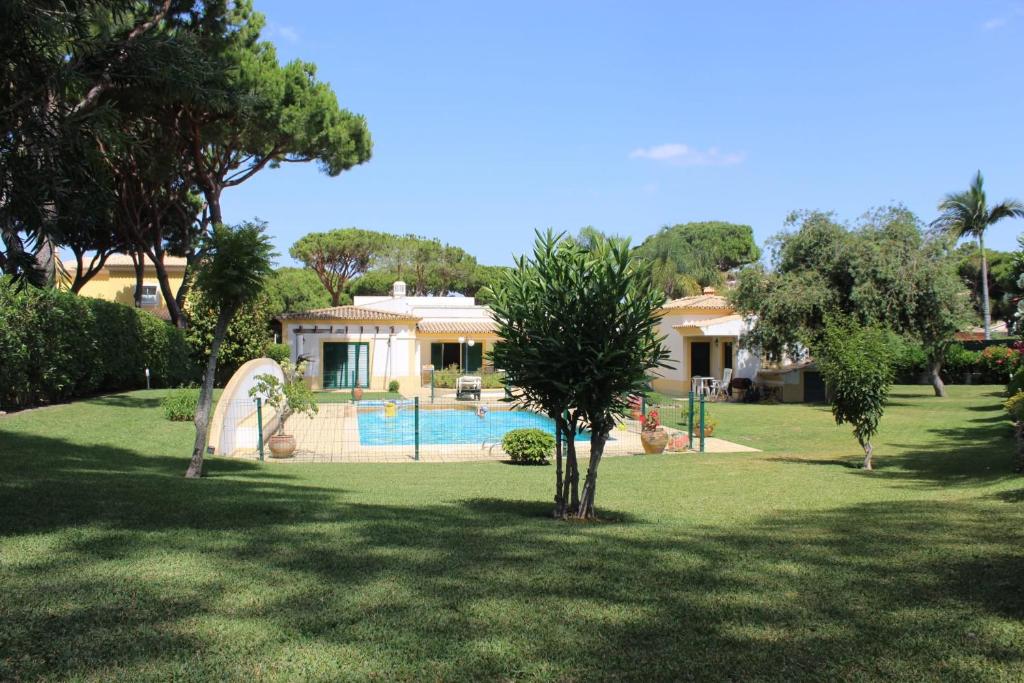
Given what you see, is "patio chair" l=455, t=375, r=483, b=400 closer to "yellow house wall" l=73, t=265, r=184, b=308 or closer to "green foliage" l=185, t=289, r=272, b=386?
"green foliage" l=185, t=289, r=272, b=386

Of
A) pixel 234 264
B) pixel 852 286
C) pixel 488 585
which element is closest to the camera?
pixel 488 585

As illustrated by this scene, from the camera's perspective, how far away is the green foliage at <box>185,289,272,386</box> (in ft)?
103

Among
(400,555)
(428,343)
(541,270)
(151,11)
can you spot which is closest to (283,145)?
(151,11)

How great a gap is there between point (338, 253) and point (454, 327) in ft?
56.0

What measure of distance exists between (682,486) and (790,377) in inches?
846

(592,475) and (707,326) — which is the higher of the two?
(707,326)

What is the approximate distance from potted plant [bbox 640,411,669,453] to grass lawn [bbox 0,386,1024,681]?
24.4ft

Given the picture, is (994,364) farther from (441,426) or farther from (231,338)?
(231,338)

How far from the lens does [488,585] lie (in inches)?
196

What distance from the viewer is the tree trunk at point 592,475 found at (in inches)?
339

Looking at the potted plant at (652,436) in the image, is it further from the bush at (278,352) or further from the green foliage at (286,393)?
the bush at (278,352)

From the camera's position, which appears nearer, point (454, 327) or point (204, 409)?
point (204, 409)

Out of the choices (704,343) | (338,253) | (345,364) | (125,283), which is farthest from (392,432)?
(338,253)

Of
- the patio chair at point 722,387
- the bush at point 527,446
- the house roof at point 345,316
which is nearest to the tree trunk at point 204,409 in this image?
the bush at point 527,446
